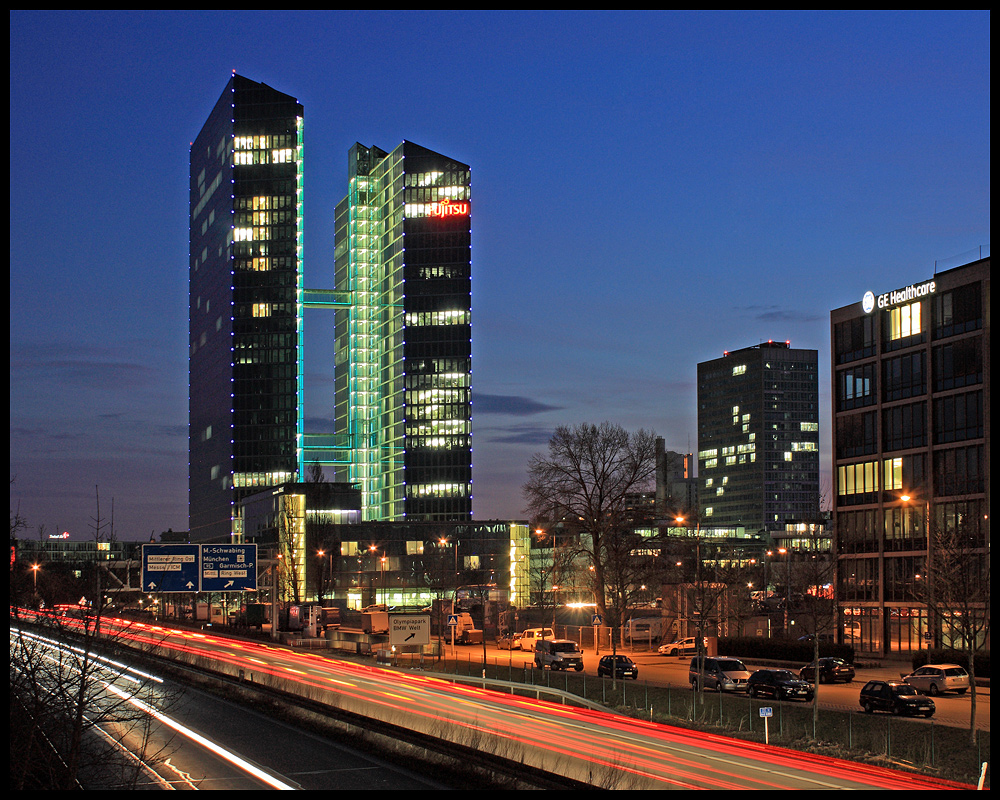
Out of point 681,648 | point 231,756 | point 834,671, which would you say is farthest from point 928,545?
point 231,756

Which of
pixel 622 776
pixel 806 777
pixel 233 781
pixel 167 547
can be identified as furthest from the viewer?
pixel 167 547

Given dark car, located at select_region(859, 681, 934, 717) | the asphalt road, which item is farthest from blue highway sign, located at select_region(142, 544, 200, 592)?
dark car, located at select_region(859, 681, 934, 717)

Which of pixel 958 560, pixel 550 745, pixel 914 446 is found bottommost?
pixel 550 745

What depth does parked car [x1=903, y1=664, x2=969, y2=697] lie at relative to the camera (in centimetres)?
4959

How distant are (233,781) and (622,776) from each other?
12.2 metres

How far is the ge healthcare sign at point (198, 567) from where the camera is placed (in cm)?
6650

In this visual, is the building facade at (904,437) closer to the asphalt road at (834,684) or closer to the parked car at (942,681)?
the asphalt road at (834,684)

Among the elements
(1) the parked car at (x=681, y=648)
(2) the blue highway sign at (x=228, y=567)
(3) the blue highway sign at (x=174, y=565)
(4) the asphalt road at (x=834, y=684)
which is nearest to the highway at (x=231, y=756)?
(3) the blue highway sign at (x=174, y=565)

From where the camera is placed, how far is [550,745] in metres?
33.0

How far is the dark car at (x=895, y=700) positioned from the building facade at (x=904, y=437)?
28.9 m

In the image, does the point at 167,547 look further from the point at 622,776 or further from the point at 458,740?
the point at 622,776

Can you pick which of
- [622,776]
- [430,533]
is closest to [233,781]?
[622,776]

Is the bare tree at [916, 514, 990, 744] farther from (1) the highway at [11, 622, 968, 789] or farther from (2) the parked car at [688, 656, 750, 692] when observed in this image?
(2) the parked car at [688, 656, 750, 692]

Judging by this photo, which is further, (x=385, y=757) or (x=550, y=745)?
(x=385, y=757)
